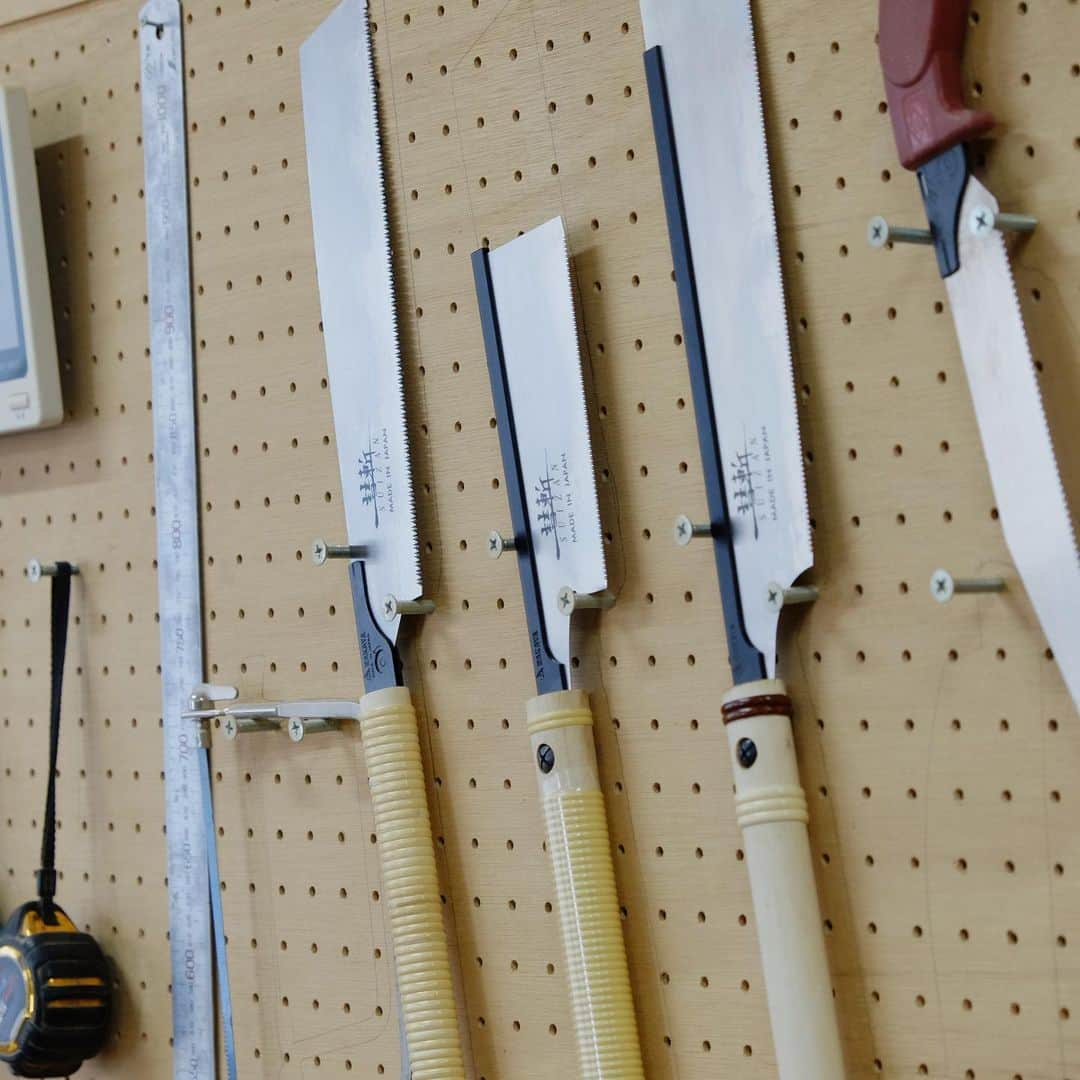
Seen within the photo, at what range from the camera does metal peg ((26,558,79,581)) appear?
1341mm

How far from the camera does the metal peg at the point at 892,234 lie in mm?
→ 890

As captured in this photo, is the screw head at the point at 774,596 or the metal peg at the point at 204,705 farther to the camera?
the metal peg at the point at 204,705

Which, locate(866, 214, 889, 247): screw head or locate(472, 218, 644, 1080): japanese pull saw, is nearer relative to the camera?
locate(866, 214, 889, 247): screw head

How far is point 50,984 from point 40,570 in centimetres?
33

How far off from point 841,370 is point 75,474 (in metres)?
0.71

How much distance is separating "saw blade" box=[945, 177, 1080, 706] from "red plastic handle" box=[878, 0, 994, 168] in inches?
1.2

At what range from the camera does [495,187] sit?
3.75ft

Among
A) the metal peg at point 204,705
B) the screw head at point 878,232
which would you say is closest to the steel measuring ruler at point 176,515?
the metal peg at point 204,705

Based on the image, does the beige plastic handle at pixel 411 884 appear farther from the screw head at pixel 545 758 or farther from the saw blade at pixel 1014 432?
the saw blade at pixel 1014 432

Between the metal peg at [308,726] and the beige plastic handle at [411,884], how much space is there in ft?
0.21

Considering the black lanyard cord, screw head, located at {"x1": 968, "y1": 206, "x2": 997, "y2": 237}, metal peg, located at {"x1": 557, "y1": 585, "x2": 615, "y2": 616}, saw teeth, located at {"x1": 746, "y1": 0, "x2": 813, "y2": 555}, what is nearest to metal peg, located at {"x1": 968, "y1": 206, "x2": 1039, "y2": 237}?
screw head, located at {"x1": 968, "y1": 206, "x2": 997, "y2": 237}

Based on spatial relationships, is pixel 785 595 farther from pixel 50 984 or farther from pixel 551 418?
pixel 50 984

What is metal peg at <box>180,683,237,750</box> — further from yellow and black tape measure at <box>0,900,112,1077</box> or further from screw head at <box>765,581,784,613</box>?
screw head at <box>765,581,784,613</box>

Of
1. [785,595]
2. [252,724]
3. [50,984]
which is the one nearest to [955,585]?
[785,595]
